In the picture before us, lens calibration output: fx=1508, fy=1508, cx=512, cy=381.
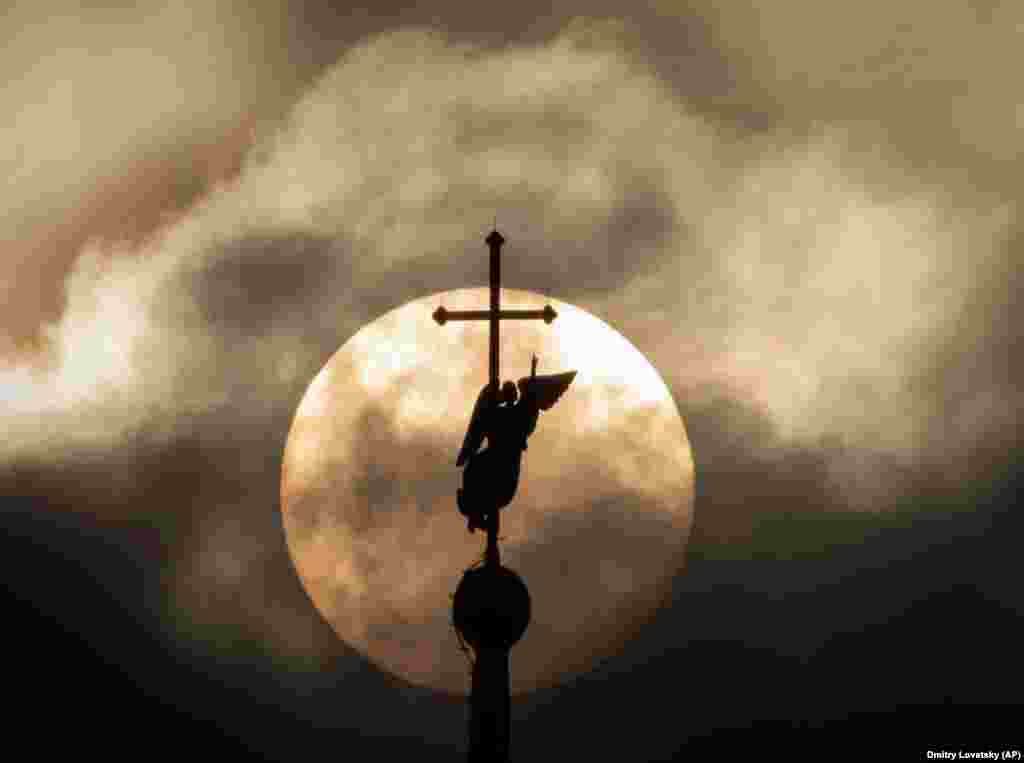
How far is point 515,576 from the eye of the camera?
71.6 feet

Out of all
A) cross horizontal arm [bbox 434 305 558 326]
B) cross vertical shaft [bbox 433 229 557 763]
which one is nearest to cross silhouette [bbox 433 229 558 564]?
cross horizontal arm [bbox 434 305 558 326]

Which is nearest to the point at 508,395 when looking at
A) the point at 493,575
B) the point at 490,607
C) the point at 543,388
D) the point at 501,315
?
the point at 543,388

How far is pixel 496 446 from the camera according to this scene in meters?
22.0

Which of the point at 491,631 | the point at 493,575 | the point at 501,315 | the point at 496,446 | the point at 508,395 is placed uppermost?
the point at 501,315

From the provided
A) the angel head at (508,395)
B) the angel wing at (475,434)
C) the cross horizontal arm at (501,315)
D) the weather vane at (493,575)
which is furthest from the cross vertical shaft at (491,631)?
the cross horizontal arm at (501,315)

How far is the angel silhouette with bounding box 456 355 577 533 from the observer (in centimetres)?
2188

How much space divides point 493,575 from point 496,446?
1877 mm

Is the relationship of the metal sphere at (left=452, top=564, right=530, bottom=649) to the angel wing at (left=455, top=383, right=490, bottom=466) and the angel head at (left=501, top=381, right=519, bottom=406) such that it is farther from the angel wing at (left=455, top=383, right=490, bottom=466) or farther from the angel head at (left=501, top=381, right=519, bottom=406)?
the angel head at (left=501, top=381, right=519, bottom=406)

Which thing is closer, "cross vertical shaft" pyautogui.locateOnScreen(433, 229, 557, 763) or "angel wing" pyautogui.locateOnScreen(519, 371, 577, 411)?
"cross vertical shaft" pyautogui.locateOnScreen(433, 229, 557, 763)

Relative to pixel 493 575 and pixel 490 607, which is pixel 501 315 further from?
pixel 490 607

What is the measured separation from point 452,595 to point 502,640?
980 millimetres

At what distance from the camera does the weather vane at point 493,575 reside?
21516 mm

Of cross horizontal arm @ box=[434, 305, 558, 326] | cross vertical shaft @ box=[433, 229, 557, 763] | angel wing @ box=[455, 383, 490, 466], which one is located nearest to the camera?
cross vertical shaft @ box=[433, 229, 557, 763]

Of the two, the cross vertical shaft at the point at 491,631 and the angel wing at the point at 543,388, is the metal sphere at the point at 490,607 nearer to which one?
the cross vertical shaft at the point at 491,631
